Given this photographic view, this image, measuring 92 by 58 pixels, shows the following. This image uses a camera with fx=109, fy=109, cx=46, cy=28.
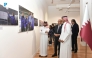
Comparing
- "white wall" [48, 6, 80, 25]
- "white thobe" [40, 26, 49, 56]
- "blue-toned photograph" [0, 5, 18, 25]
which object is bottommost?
"white thobe" [40, 26, 49, 56]

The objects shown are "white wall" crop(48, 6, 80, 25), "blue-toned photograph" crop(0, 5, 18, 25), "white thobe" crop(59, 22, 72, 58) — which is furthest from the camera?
"white wall" crop(48, 6, 80, 25)

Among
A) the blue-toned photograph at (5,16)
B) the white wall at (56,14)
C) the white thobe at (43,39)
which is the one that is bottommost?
the white thobe at (43,39)

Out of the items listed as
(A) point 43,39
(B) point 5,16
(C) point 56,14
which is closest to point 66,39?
(A) point 43,39

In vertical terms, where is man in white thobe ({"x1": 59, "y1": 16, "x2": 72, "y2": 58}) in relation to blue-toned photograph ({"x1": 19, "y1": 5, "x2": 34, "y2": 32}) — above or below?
below

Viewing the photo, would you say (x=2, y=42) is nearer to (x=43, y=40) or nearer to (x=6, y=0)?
(x=6, y=0)

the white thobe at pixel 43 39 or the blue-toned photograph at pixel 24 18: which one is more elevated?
the blue-toned photograph at pixel 24 18

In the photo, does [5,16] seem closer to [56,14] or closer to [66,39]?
[66,39]

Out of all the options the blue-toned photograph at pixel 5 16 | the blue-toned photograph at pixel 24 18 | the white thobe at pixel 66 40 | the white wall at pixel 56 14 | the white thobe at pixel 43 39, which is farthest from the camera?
the white wall at pixel 56 14

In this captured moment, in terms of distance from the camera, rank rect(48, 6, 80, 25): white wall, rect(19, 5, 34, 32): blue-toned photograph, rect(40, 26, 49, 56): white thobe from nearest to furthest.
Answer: rect(19, 5, 34, 32): blue-toned photograph → rect(40, 26, 49, 56): white thobe → rect(48, 6, 80, 25): white wall

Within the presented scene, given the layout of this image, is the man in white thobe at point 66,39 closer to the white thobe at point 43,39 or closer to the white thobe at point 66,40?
the white thobe at point 66,40

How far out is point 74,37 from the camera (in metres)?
5.76

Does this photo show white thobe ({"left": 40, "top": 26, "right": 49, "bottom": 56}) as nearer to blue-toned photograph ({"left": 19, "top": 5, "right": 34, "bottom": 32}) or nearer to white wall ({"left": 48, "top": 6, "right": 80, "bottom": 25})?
blue-toned photograph ({"left": 19, "top": 5, "right": 34, "bottom": 32})


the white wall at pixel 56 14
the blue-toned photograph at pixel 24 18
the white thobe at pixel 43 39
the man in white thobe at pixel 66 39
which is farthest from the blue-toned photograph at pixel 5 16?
the white wall at pixel 56 14

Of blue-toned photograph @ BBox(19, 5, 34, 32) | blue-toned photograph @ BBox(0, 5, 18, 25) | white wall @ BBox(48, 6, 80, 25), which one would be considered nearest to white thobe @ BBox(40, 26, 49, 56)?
blue-toned photograph @ BBox(19, 5, 34, 32)
